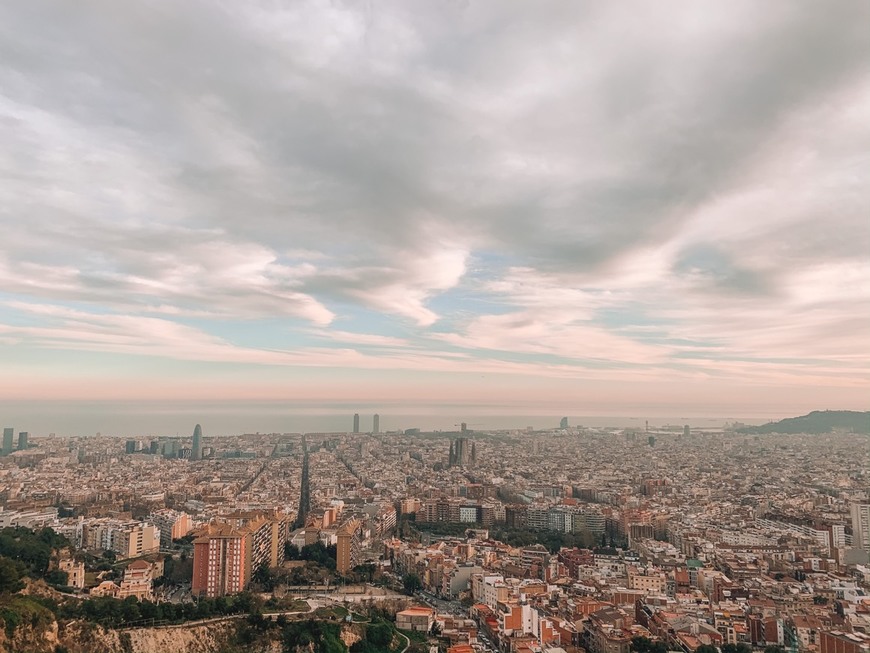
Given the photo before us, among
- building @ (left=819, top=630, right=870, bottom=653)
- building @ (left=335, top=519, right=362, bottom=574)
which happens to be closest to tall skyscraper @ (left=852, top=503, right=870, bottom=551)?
building @ (left=819, top=630, right=870, bottom=653)

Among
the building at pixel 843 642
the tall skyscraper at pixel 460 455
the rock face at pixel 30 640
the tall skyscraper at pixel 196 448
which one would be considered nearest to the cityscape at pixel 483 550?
the building at pixel 843 642

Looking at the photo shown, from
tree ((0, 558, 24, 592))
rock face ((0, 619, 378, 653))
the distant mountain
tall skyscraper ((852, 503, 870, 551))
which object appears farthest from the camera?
the distant mountain

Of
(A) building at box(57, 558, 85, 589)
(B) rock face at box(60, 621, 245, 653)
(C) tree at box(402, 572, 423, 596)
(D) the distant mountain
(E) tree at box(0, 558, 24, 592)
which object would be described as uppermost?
(D) the distant mountain

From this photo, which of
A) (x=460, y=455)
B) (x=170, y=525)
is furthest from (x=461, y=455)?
(x=170, y=525)

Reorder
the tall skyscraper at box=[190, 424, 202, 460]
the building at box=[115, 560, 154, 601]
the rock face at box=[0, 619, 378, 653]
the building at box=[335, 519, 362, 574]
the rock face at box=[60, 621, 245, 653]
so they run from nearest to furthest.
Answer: the rock face at box=[0, 619, 378, 653]
the rock face at box=[60, 621, 245, 653]
the building at box=[115, 560, 154, 601]
the building at box=[335, 519, 362, 574]
the tall skyscraper at box=[190, 424, 202, 460]

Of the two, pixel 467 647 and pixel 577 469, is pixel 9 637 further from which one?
pixel 577 469

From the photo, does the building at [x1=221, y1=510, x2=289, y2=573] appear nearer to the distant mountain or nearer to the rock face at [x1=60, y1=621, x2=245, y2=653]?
the rock face at [x1=60, y1=621, x2=245, y2=653]

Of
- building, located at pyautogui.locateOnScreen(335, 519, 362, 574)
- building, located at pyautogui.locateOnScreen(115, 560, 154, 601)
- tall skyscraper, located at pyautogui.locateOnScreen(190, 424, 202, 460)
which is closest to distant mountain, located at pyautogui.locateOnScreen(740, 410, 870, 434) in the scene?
building, located at pyautogui.locateOnScreen(335, 519, 362, 574)

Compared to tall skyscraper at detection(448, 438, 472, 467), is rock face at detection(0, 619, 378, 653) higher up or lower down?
lower down

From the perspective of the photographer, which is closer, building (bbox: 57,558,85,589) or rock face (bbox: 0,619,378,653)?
rock face (bbox: 0,619,378,653)

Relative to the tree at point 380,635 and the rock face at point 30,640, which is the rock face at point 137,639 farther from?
the tree at point 380,635

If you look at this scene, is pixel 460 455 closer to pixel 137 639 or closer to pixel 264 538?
pixel 264 538
